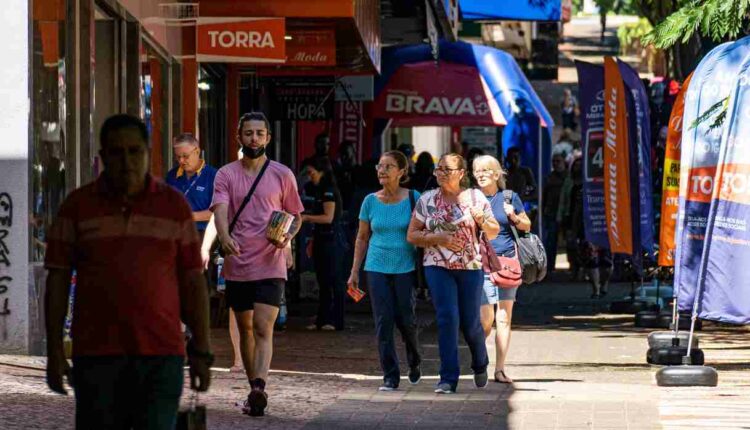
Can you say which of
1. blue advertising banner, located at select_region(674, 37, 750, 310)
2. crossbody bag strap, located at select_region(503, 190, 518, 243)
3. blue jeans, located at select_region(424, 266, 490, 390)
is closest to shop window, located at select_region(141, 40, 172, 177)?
crossbody bag strap, located at select_region(503, 190, 518, 243)

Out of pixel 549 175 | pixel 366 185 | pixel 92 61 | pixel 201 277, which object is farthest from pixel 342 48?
pixel 201 277

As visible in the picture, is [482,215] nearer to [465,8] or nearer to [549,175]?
[465,8]

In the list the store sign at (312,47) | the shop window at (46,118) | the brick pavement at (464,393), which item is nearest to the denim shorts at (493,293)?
the brick pavement at (464,393)

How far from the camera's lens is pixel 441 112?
26500 mm

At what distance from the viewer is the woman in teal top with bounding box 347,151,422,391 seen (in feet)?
38.8

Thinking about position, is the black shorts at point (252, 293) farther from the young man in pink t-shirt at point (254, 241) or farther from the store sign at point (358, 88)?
the store sign at point (358, 88)

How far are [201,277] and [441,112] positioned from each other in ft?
66.2

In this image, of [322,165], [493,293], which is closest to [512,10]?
[322,165]

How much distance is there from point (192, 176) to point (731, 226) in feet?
13.1

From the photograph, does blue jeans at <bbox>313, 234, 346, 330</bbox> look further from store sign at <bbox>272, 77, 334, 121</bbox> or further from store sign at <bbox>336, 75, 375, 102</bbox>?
store sign at <bbox>336, 75, 375, 102</bbox>

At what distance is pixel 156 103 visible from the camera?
17.4 m

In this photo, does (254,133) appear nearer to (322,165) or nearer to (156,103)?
(322,165)

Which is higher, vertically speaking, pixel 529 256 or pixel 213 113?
pixel 213 113

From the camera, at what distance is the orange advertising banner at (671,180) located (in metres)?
14.8
